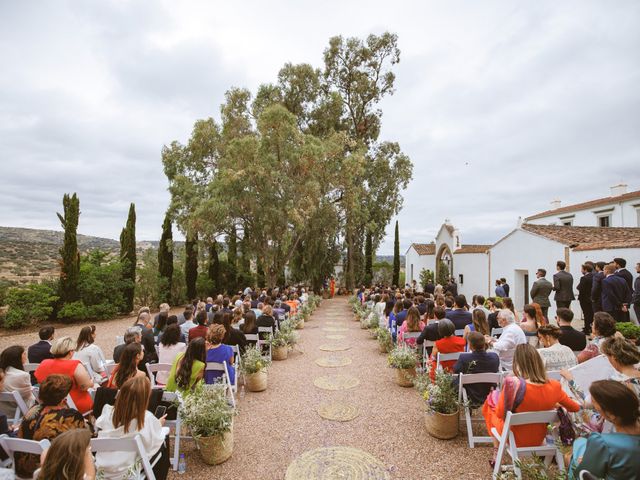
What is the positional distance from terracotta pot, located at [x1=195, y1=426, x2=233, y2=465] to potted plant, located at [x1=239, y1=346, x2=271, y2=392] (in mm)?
1924

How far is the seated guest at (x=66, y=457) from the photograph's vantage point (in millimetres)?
1730

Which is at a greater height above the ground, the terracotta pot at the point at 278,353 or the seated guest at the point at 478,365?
the seated guest at the point at 478,365

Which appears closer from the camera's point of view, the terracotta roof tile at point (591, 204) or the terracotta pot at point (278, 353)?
the terracotta pot at point (278, 353)

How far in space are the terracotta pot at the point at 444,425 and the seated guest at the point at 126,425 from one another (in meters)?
3.06

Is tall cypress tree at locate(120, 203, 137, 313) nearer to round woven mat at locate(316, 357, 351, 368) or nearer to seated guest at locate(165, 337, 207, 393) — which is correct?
round woven mat at locate(316, 357, 351, 368)

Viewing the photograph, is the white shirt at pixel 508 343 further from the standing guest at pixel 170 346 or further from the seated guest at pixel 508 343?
the standing guest at pixel 170 346

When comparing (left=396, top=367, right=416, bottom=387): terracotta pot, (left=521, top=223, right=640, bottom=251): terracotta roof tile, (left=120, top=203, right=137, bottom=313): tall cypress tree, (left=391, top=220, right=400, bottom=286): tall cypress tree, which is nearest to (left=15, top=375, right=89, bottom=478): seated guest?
(left=396, top=367, right=416, bottom=387): terracotta pot

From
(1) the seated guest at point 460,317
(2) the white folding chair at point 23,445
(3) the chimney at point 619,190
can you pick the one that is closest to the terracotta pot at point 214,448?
(2) the white folding chair at point 23,445

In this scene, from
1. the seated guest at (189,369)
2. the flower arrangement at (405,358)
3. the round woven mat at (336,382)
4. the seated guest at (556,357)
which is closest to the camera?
the seated guest at (556,357)

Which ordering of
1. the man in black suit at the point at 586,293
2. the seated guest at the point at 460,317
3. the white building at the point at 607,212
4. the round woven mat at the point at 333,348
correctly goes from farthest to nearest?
the white building at the point at 607,212, the round woven mat at the point at 333,348, the man in black suit at the point at 586,293, the seated guest at the point at 460,317

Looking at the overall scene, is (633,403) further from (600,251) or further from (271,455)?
(600,251)

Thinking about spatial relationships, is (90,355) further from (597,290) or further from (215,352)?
(597,290)

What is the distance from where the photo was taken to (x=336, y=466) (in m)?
3.33

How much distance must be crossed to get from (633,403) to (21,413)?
17.3 feet
